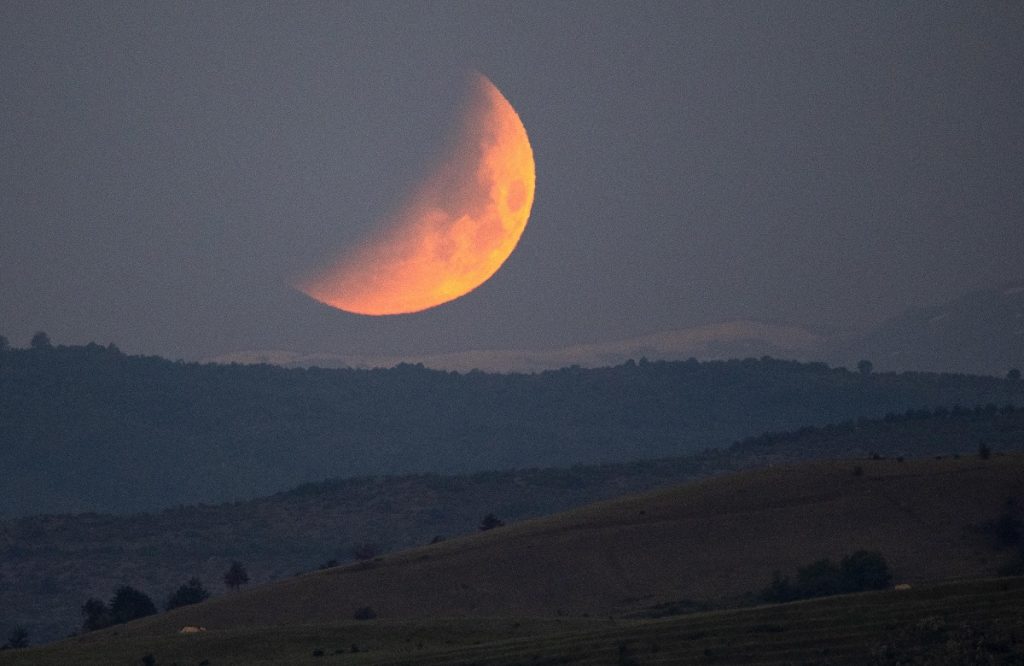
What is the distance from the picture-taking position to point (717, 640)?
156 feet

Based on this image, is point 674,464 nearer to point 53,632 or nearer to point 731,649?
point 53,632

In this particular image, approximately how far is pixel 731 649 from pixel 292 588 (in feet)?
125

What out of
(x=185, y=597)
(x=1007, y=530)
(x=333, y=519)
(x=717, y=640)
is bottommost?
(x=717, y=640)

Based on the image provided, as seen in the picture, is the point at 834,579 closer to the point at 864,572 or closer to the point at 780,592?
the point at 864,572

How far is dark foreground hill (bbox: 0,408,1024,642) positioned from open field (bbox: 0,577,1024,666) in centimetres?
8333

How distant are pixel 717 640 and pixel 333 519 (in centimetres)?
12337

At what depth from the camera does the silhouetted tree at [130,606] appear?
8851 centimetres

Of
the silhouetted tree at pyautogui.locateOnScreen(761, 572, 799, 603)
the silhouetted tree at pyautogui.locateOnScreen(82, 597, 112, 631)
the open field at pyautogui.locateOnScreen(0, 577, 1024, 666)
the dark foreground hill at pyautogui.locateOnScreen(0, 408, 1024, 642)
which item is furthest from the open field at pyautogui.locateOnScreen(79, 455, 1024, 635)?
the dark foreground hill at pyautogui.locateOnScreen(0, 408, 1024, 642)

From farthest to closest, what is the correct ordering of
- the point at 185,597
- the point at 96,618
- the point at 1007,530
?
1. the point at 185,597
2. the point at 96,618
3. the point at 1007,530

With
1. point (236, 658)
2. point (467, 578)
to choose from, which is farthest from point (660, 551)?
point (236, 658)

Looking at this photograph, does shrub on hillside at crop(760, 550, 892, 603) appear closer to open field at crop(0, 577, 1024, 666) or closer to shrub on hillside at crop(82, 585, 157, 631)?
open field at crop(0, 577, 1024, 666)

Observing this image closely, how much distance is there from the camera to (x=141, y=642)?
2454 inches

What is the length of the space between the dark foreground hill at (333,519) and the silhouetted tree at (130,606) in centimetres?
4655

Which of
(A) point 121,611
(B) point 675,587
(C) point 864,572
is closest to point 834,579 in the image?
(C) point 864,572
